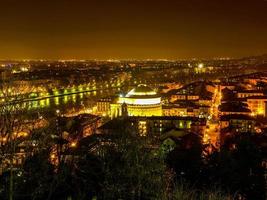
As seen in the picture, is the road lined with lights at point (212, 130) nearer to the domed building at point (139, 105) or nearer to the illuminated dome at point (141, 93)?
the domed building at point (139, 105)

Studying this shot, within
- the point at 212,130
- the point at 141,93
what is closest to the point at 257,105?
the point at 141,93

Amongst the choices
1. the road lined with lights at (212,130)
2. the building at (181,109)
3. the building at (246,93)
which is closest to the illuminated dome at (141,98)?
the building at (181,109)

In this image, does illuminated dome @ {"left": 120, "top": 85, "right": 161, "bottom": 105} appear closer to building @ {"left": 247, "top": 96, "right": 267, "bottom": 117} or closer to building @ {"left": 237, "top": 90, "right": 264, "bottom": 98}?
building @ {"left": 247, "top": 96, "right": 267, "bottom": 117}

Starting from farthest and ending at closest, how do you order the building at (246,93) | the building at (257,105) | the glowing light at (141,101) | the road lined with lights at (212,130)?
the building at (246,93) → the glowing light at (141,101) → the building at (257,105) → the road lined with lights at (212,130)

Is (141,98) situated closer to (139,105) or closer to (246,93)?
(139,105)

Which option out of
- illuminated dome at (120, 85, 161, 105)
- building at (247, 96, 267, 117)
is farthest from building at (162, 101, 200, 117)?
building at (247, 96, 267, 117)

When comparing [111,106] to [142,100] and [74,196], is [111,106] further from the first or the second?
[74,196]

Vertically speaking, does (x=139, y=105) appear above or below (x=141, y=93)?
below

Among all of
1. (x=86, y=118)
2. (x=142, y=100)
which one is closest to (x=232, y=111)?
(x=142, y=100)
